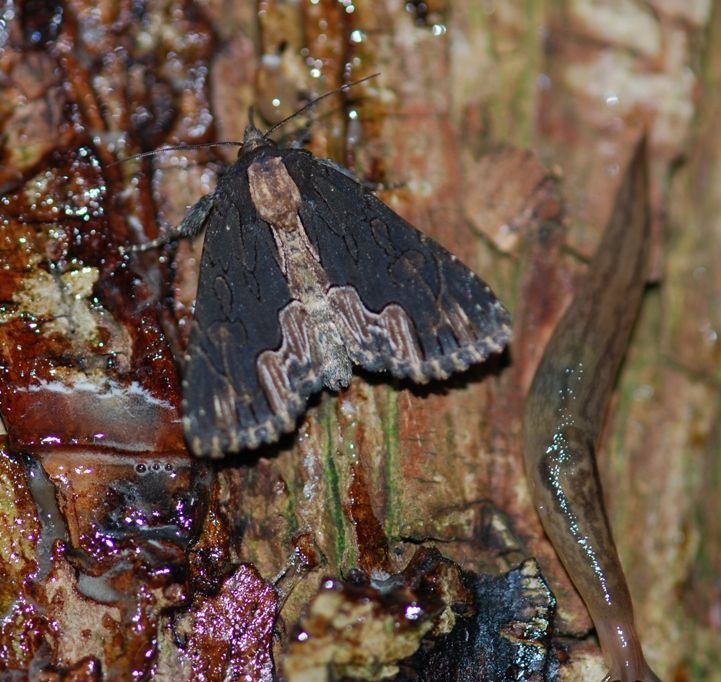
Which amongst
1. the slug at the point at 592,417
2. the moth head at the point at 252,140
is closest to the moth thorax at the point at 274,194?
the moth head at the point at 252,140

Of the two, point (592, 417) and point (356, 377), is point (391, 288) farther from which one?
point (592, 417)

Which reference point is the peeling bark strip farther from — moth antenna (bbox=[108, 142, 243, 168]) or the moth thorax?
moth antenna (bbox=[108, 142, 243, 168])

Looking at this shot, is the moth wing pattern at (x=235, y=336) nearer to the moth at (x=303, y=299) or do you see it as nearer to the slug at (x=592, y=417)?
the moth at (x=303, y=299)

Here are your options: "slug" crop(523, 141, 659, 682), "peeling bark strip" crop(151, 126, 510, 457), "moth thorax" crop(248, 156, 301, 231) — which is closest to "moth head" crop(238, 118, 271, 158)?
"peeling bark strip" crop(151, 126, 510, 457)

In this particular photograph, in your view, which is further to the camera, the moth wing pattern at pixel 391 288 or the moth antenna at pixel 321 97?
the moth antenna at pixel 321 97

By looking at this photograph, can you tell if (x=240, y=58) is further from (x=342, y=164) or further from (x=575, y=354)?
(x=575, y=354)

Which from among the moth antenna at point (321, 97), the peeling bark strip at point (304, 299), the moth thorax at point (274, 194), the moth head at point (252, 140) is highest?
the moth antenna at point (321, 97)

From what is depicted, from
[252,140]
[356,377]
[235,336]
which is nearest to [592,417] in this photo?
[356,377]
